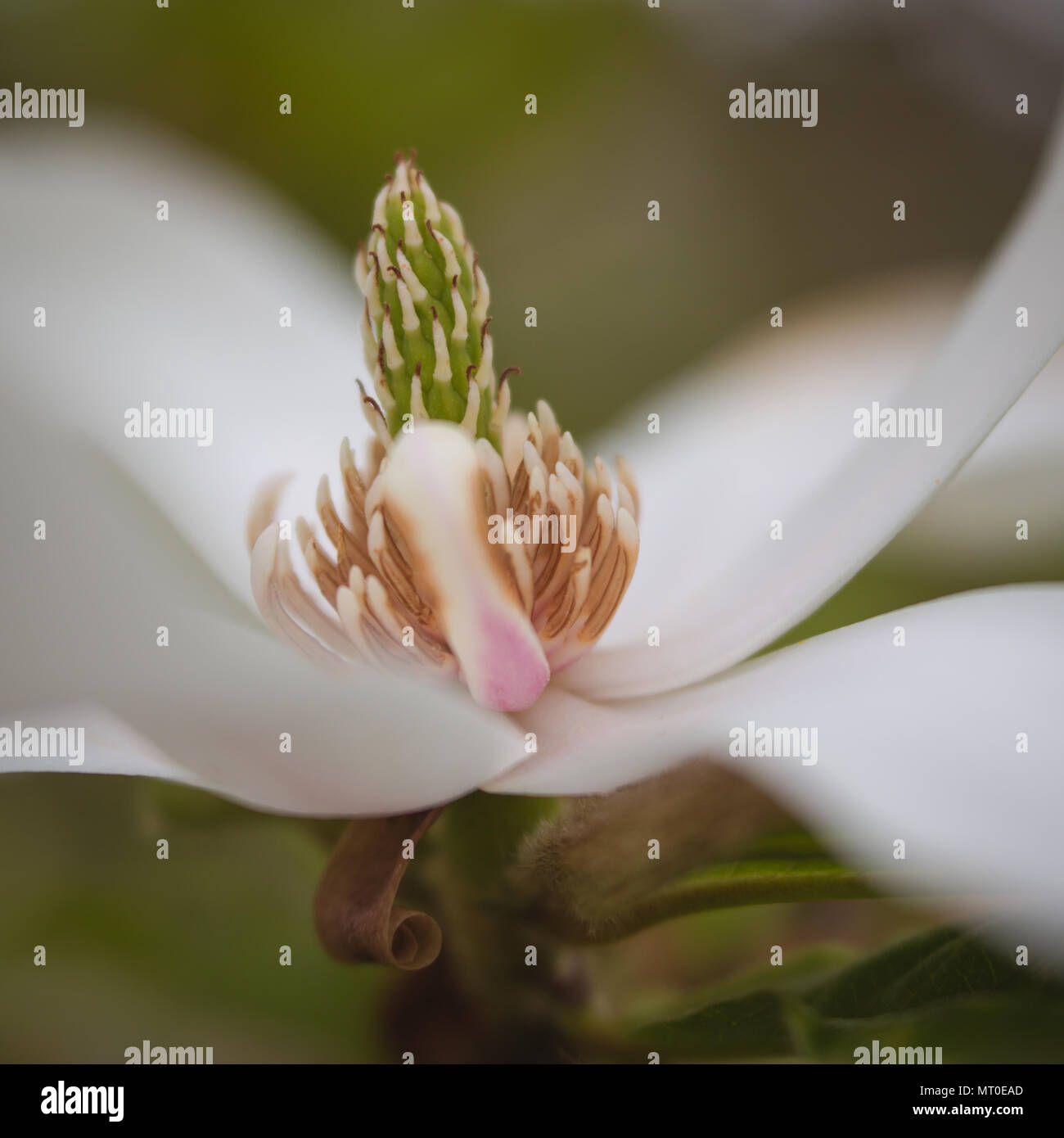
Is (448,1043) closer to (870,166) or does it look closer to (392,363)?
(392,363)

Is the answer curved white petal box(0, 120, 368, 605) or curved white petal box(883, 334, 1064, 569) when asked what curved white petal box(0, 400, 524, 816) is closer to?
curved white petal box(0, 120, 368, 605)

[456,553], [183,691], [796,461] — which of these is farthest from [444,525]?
[796,461]

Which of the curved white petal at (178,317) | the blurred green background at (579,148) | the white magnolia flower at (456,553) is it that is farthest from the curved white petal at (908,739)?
the curved white petal at (178,317)

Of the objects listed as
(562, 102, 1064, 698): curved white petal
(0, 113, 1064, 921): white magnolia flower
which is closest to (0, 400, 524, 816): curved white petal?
(0, 113, 1064, 921): white magnolia flower

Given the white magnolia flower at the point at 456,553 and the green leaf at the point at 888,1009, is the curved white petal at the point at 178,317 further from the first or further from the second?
the green leaf at the point at 888,1009

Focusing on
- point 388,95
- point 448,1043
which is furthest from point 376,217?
point 448,1043

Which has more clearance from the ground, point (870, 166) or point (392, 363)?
point (870, 166)

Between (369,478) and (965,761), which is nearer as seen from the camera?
(965,761)
